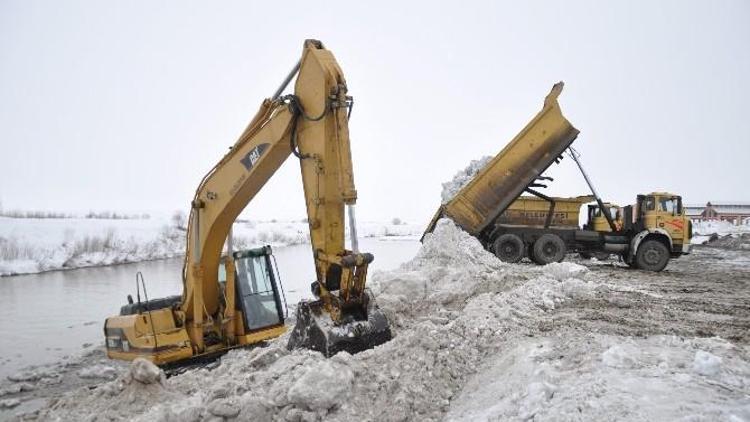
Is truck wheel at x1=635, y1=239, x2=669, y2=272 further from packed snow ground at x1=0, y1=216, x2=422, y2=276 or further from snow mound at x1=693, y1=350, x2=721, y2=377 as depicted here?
packed snow ground at x1=0, y1=216, x2=422, y2=276

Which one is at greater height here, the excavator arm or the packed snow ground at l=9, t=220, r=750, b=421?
the excavator arm

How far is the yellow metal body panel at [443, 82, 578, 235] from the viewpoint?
1238 centimetres

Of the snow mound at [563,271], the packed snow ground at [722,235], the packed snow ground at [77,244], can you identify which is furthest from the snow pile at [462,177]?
the packed snow ground at [77,244]

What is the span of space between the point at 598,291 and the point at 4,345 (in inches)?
418

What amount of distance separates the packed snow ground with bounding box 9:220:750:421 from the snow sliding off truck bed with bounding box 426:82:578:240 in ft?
20.3

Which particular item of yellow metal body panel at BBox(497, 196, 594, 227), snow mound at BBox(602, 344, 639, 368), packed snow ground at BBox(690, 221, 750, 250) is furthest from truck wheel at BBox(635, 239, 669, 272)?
snow mound at BBox(602, 344, 639, 368)

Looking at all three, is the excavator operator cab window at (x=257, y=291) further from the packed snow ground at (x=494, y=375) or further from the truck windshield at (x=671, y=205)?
the truck windshield at (x=671, y=205)

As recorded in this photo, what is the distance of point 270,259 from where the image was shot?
728cm

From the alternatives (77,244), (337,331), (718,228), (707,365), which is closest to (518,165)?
(337,331)

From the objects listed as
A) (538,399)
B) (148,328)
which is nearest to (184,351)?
(148,328)

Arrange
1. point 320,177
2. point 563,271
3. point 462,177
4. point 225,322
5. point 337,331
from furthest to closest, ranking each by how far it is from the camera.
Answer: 1. point 462,177
2. point 563,271
3. point 225,322
4. point 320,177
5. point 337,331

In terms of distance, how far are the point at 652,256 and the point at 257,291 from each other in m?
11.3

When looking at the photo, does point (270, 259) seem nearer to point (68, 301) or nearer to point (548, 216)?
point (548, 216)

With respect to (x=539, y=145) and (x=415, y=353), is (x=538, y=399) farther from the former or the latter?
(x=539, y=145)
